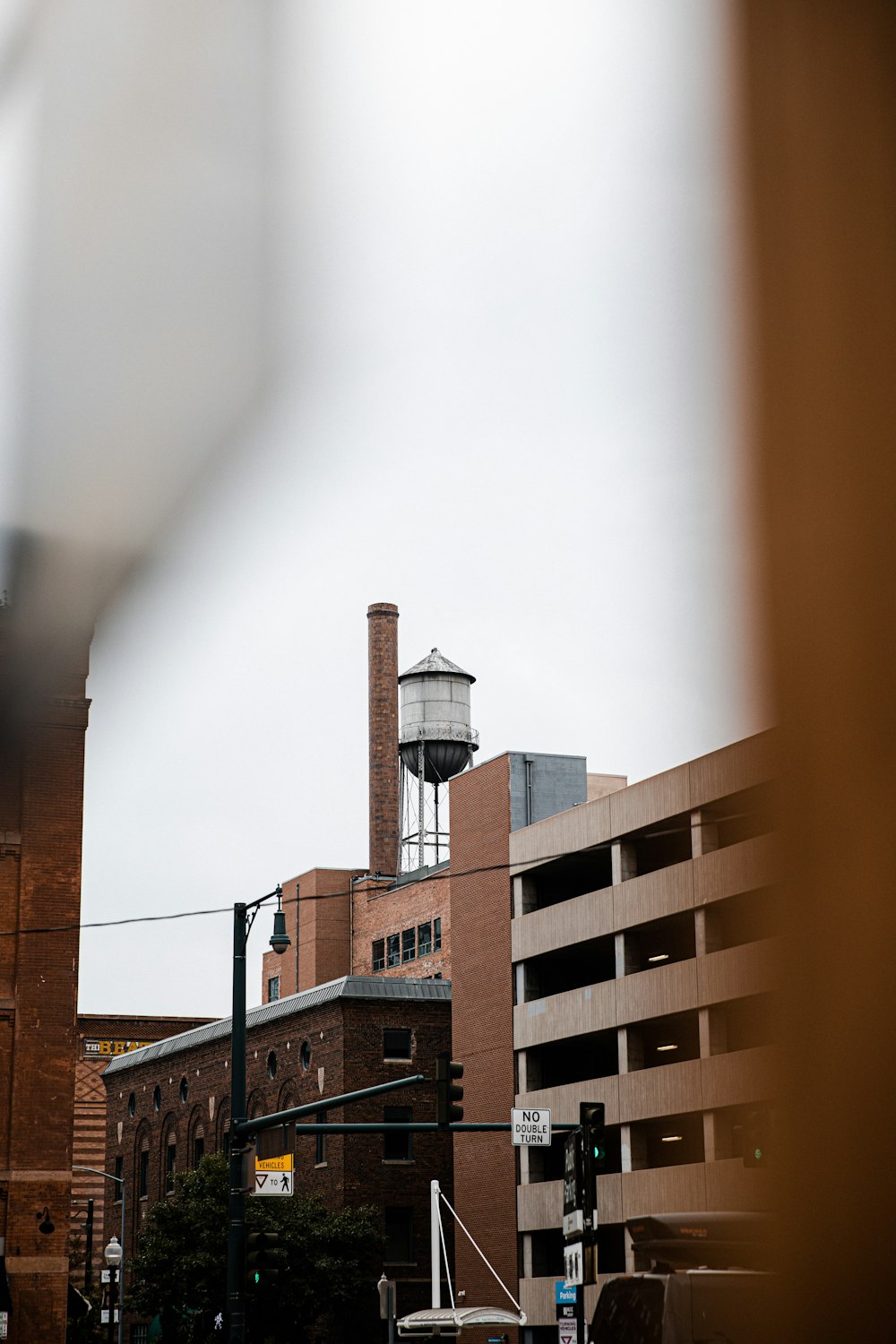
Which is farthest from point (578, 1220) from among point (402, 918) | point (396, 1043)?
point (402, 918)

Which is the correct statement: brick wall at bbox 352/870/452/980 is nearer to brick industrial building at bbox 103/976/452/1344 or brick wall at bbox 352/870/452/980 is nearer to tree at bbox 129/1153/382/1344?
brick industrial building at bbox 103/976/452/1344

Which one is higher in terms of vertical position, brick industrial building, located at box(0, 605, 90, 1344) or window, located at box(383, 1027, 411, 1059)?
window, located at box(383, 1027, 411, 1059)

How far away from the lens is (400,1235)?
47.0 m

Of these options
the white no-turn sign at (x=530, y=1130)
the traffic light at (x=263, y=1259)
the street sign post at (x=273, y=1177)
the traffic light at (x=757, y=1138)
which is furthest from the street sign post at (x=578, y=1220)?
the street sign post at (x=273, y=1177)

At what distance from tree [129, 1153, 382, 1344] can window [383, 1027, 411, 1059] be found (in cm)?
552

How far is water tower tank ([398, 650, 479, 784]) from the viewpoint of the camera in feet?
214

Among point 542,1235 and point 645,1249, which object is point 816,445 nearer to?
point 645,1249

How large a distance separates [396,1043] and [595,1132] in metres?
33.8

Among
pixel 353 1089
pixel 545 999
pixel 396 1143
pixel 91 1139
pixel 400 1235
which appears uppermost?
pixel 545 999

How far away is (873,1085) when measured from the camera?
141 centimetres

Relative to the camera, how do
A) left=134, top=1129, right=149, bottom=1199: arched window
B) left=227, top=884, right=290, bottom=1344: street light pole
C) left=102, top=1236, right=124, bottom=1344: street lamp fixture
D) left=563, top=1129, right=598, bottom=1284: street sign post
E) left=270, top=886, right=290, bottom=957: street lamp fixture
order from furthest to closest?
left=134, top=1129, right=149, bottom=1199: arched window < left=102, top=1236, right=124, bottom=1344: street lamp fixture < left=270, top=886, right=290, bottom=957: street lamp fixture < left=227, top=884, right=290, bottom=1344: street light pole < left=563, top=1129, right=598, bottom=1284: street sign post

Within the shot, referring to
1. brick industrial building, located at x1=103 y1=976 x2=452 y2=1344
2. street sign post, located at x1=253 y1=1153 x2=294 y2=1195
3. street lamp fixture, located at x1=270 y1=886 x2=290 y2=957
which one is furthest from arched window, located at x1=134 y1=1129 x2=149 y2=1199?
street lamp fixture, located at x1=270 y1=886 x2=290 y2=957

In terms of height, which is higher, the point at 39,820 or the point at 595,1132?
the point at 39,820

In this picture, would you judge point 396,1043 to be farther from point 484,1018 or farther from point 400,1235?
point 400,1235
